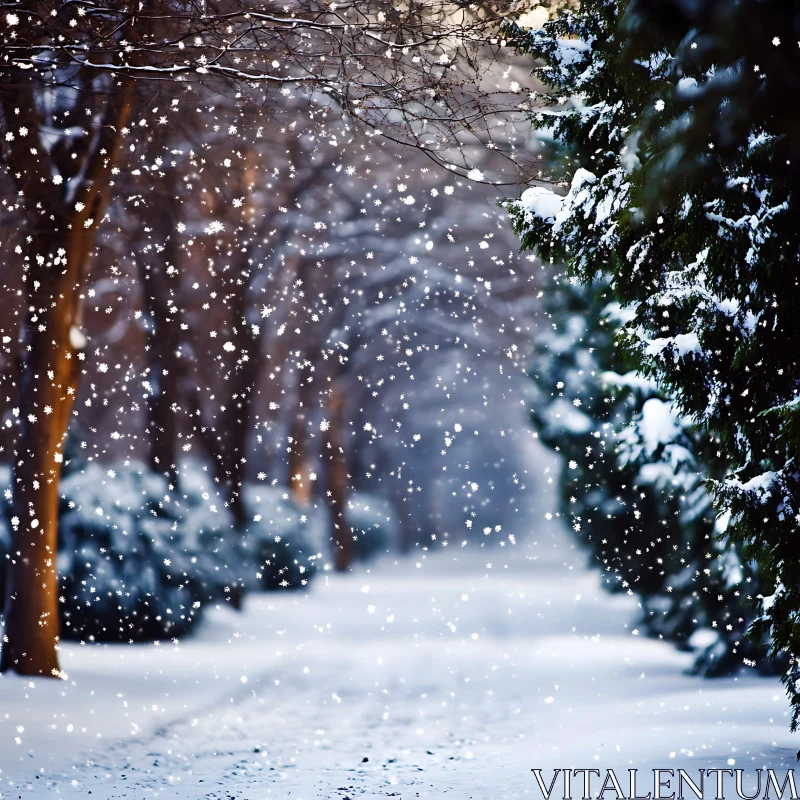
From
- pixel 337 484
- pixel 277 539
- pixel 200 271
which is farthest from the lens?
pixel 337 484

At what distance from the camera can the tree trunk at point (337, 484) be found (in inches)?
730

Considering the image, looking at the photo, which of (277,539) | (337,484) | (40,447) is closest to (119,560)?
(40,447)

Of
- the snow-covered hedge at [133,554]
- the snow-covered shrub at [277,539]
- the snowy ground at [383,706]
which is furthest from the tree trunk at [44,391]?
the snow-covered shrub at [277,539]

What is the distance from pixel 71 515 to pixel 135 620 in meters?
1.56

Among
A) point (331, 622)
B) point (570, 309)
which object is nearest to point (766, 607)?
point (570, 309)

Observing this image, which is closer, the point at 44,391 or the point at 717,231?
the point at 717,231

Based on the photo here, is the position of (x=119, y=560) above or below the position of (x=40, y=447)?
below

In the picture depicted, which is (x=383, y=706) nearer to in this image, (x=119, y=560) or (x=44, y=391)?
(x=119, y=560)

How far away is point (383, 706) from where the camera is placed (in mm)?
11094

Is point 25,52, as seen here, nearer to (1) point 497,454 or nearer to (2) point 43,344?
(2) point 43,344

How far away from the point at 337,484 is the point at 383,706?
775cm

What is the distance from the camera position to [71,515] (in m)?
11.8

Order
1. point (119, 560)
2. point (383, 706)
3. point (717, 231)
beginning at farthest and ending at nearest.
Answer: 1. point (119, 560)
2. point (383, 706)
3. point (717, 231)

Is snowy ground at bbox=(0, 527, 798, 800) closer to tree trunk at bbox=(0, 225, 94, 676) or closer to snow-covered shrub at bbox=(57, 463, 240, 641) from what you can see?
snow-covered shrub at bbox=(57, 463, 240, 641)
